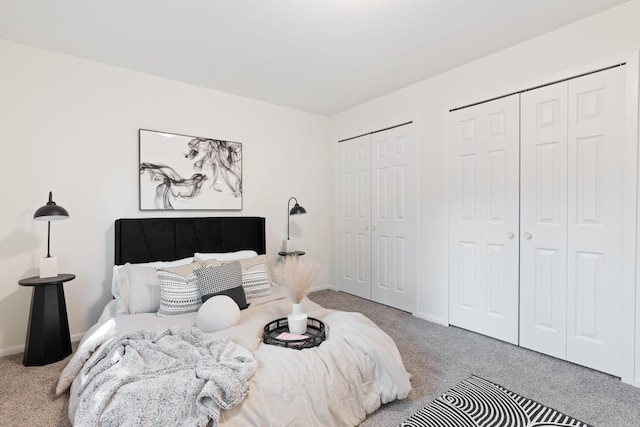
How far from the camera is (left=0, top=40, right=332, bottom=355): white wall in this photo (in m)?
2.46

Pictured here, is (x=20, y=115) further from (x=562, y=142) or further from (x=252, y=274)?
(x=562, y=142)

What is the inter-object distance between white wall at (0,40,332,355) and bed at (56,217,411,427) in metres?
0.61

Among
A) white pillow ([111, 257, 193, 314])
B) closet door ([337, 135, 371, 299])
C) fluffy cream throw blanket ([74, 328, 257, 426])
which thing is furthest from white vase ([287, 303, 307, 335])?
closet door ([337, 135, 371, 299])

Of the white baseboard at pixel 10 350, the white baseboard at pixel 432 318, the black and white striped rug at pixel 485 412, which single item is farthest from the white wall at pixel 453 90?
the white baseboard at pixel 10 350

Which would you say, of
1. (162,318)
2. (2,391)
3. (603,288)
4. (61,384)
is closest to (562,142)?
(603,288)

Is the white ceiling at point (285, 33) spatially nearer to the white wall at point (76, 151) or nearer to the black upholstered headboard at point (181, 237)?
the white wall at point (76, 151)

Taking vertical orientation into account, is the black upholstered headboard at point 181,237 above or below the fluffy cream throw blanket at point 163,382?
above

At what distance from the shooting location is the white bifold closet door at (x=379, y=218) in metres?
3.42

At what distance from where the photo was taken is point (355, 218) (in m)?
4.10

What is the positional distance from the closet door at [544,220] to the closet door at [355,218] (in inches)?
68.4

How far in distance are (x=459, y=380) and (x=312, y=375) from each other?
117 cm

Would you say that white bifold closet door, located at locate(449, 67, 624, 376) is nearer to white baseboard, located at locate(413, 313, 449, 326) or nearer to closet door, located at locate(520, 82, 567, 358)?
closet door, located at locate(520, 82, 567, 358)

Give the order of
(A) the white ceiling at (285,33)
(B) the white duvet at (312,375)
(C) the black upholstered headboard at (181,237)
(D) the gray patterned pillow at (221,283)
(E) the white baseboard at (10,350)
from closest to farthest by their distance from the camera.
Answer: (B) the white duvet at (312,375) → (A) the white ceiling at (285,33) → (D) the gray patterned pillow at (221,283) → (E) the white baseboard at (10,350) → (C) the black upholstered headboard at (181,237)

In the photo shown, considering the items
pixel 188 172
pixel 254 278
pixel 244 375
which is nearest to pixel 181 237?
pixel 188 172
